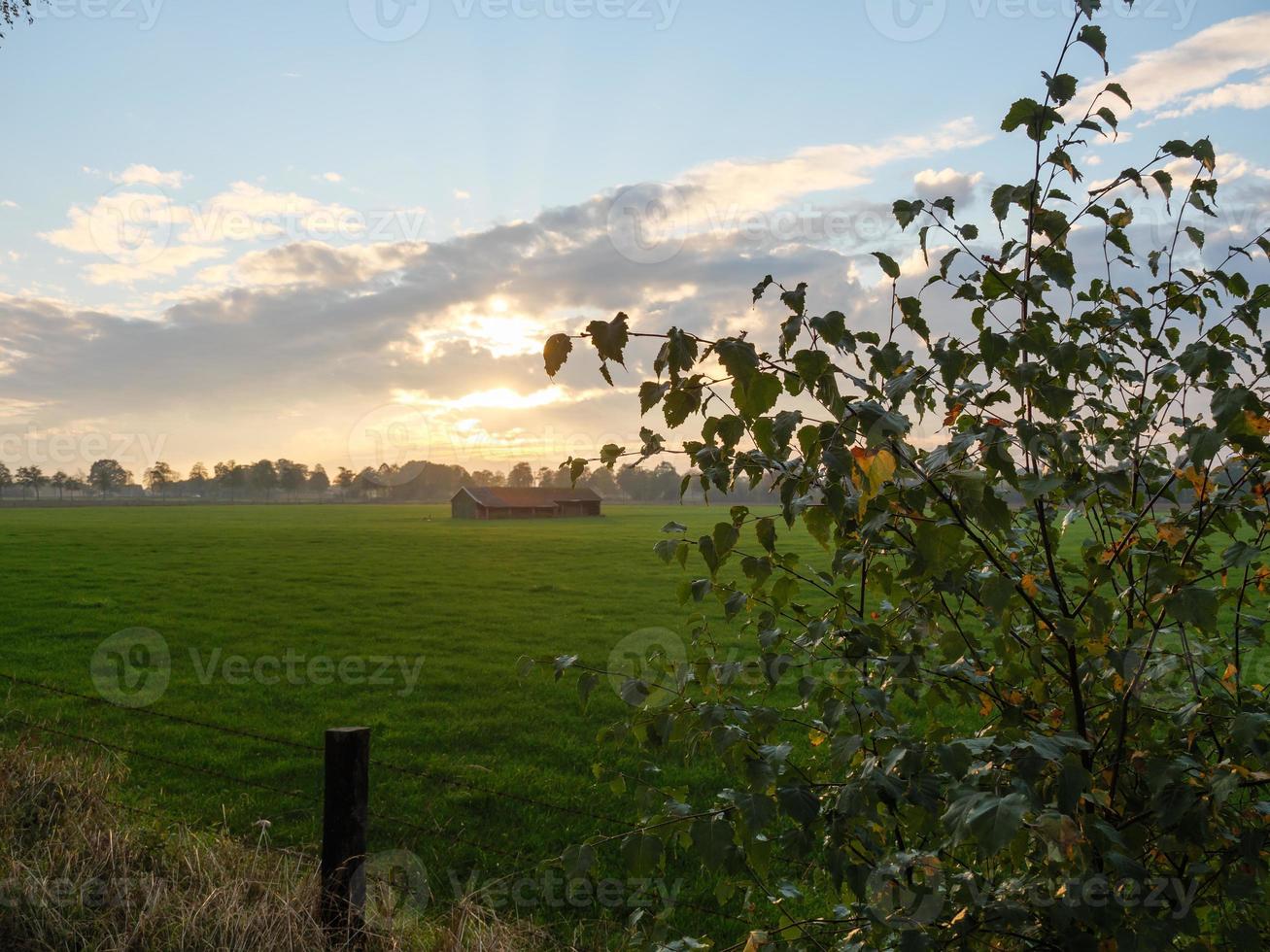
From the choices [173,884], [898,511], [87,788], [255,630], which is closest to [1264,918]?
[898,511]

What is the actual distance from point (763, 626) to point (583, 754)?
7.45m

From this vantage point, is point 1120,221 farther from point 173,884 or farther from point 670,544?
point 173,884

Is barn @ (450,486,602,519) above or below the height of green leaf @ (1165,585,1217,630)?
below

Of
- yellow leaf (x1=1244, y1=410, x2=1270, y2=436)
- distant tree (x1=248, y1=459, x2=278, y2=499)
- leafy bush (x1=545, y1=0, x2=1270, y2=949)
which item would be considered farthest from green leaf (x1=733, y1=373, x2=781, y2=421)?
distant tree (x1=248, y1=459, x2=278, y2=499)

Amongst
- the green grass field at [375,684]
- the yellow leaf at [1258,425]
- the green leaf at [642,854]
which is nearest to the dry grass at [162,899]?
the green grass field at [375,684]

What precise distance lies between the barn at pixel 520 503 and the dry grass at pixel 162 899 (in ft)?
292

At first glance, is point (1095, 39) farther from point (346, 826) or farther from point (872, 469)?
point (346, 826)

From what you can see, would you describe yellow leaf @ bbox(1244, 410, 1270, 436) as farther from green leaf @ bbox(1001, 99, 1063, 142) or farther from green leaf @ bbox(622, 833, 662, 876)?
green leaf @ bbox(622, 833, 662, 876)

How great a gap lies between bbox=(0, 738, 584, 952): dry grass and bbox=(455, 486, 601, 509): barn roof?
8897 centimetres

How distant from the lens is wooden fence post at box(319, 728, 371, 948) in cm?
448

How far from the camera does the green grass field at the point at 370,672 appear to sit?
8.47 m

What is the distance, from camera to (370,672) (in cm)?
1487

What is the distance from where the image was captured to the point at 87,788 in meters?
6.71

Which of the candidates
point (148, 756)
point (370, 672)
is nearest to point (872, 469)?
point (148, 756)
